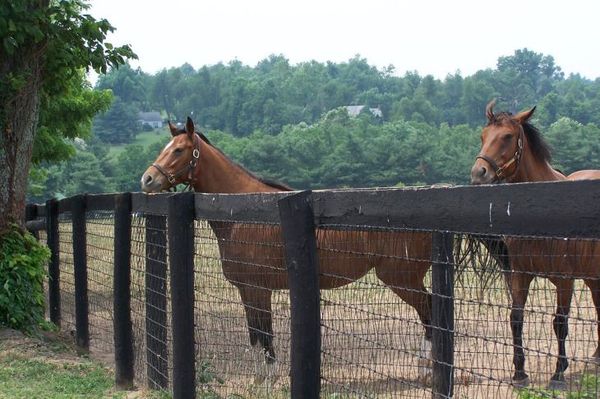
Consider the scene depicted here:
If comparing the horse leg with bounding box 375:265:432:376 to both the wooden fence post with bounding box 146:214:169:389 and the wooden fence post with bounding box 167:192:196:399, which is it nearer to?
the wooden fence post with bounding box 167:192:196:399

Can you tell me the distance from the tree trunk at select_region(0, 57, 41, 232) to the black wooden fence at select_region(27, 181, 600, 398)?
21.9 inches

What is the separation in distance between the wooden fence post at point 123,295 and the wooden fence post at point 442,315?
3.77 meters

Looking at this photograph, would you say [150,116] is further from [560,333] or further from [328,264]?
[560,333]

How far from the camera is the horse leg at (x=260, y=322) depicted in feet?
16.9

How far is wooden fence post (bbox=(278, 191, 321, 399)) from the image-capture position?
3959 millimetres

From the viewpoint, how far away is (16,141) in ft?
30.7

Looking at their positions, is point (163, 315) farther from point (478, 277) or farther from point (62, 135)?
point (62, 135)

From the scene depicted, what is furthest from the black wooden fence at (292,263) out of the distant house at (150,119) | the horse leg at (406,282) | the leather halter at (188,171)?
the distant house at (150,119)

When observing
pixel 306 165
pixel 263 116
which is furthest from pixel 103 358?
pixel 263 116

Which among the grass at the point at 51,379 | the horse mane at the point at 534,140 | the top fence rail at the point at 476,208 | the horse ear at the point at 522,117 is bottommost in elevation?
the grass at the point at 51,379

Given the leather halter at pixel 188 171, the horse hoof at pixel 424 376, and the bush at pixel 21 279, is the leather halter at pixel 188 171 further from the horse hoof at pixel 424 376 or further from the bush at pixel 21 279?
the horse hoof at pixel 424 376

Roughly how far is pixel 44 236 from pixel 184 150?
141 inches

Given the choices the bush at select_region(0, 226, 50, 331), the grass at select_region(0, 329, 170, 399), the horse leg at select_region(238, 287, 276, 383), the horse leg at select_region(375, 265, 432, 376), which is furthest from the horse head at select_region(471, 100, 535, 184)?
the bush at select_region(0, 226, 50, 331)

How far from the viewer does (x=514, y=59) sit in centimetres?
16138
